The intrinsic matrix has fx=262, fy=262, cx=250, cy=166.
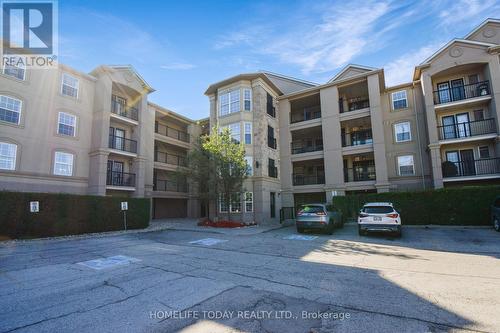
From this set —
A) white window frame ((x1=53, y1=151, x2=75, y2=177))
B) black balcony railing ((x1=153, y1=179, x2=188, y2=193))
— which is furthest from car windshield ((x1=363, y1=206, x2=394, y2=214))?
white window frame ((x1=53, y1=151, x2=75, y2=177))

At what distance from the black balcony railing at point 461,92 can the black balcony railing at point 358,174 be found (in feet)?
25.2

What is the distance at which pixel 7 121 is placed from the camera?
1705 centimetres

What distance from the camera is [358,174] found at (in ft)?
79.8

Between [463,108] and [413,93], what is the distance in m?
3.91

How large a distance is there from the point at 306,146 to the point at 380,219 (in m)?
16.1

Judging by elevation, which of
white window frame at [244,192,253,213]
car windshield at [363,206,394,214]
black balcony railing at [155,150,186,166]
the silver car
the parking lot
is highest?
black balcony railing at [155,150,186,166]

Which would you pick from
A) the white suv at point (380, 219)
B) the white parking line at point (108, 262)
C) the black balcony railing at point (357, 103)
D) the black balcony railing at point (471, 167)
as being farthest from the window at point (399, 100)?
the white parking line at point (108, 262)

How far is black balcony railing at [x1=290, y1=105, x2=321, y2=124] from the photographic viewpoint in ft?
91.6

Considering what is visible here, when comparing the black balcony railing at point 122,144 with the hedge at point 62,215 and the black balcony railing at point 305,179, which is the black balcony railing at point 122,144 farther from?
the black balcony railing at point 305,179

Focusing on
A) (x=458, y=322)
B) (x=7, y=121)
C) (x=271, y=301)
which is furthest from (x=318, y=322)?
(x=7, y=121)

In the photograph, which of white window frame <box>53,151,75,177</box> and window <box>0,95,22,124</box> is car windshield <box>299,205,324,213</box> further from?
window <box>0,95,22,124</box>

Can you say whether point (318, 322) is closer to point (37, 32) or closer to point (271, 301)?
point (271, 301)

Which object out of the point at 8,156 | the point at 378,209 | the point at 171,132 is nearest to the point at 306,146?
the point at 378,209

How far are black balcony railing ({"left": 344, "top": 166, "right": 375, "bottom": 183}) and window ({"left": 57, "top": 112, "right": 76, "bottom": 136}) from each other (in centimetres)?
2334
